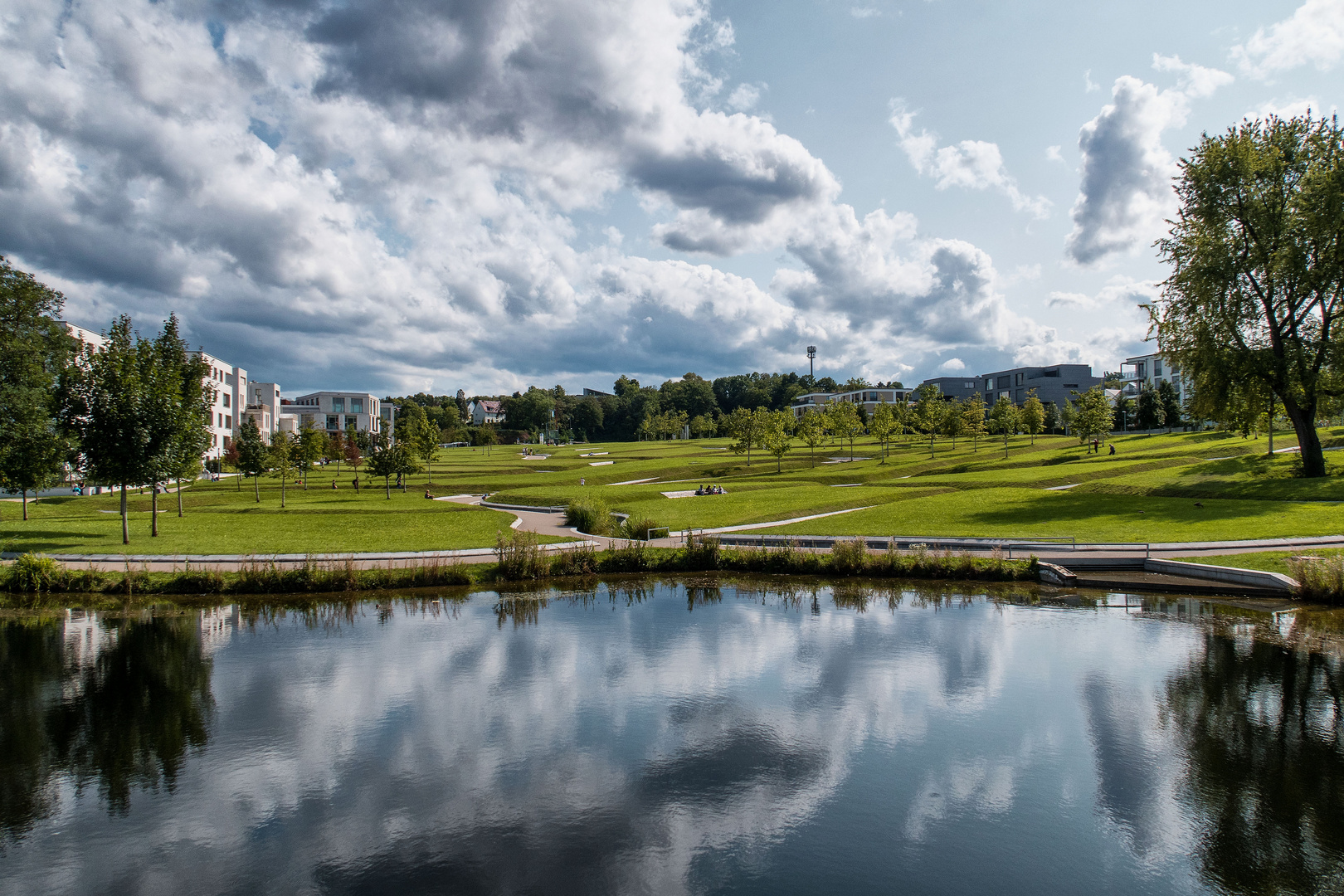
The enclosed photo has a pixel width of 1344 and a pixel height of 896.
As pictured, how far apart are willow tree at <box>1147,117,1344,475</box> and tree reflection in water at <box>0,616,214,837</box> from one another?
42.2 m

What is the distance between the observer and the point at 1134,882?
24.4 ft

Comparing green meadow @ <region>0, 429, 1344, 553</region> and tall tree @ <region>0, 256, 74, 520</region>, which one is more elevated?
tall tree @ <region>0, 256, 74, 520</region>

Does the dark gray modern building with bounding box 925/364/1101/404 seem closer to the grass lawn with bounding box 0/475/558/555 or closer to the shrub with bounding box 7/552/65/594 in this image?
the grass lawn with bounding box 0/475/558/555

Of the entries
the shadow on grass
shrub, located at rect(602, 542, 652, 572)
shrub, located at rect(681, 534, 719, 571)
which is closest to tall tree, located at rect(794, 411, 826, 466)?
the shadow on grass

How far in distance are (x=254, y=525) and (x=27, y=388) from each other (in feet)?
35.8

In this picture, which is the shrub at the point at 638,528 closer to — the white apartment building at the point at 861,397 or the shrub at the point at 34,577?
the shrub at the point at 34,577

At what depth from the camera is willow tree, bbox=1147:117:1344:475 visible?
110ft

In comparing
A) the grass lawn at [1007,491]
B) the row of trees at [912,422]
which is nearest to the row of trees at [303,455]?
the grass lawn at [1007,491]

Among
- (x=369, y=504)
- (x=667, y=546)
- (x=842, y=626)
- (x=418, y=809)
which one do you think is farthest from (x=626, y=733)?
(x=369, y=504)

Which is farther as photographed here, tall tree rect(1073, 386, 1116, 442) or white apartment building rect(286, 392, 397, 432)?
white apartment building rect(286, 392, 397, 432)

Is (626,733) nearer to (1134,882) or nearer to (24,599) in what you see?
(1134,882)

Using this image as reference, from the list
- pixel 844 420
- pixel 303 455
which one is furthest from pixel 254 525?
pixel 844 420

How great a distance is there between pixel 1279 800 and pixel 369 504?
143ft

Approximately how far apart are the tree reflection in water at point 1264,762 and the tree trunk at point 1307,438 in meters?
26.6
